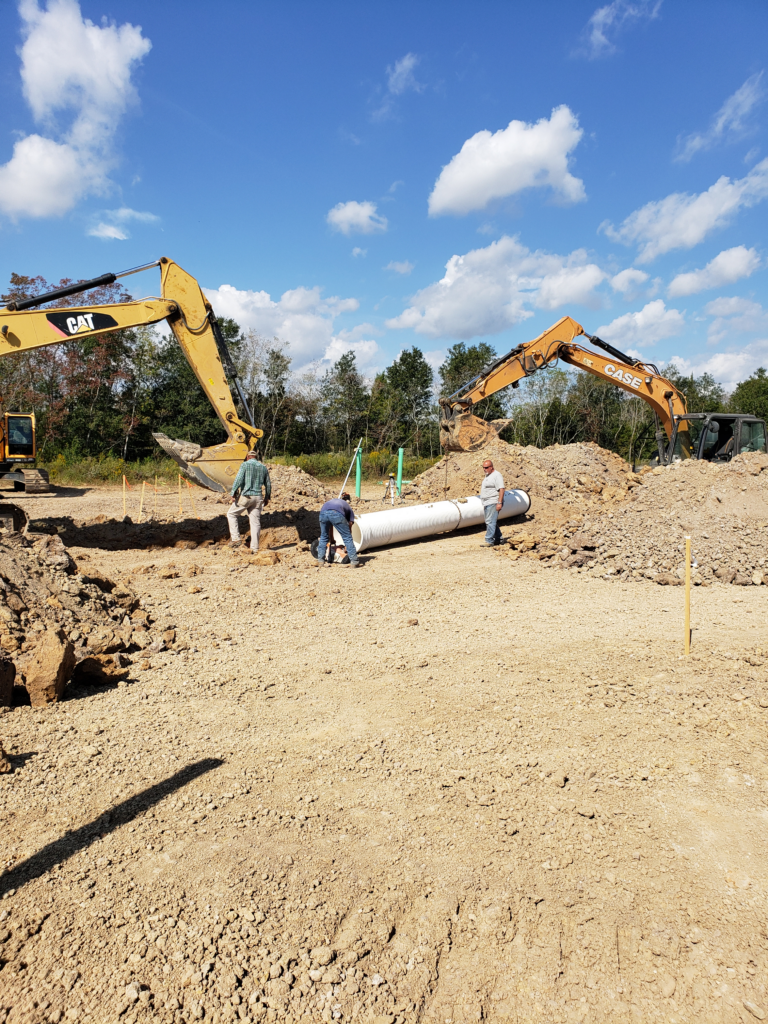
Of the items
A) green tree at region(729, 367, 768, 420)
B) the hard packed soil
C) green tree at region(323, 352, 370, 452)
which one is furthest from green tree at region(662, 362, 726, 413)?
the hard packed soil

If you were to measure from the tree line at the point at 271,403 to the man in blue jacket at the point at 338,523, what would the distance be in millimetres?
17723

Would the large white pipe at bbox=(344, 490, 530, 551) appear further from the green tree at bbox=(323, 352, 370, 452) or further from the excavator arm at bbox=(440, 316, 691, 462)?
the green tree at bbox=(323, 352, 370, 452)

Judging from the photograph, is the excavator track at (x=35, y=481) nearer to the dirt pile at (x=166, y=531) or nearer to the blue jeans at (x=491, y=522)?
the dirt pile at (x=166, y=531)

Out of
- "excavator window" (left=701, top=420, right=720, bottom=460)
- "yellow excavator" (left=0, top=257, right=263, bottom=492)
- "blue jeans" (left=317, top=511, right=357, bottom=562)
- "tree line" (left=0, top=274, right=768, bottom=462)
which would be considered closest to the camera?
"yellow excavator" (left=0, top=257, right=263, bottom=492)

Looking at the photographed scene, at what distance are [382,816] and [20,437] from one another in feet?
58.2

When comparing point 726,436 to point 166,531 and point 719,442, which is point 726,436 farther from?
point 166,531

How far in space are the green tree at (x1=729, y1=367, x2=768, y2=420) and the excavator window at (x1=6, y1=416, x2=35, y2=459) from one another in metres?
51.6

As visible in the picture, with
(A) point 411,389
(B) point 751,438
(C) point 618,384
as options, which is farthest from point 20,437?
(A) point 411,389

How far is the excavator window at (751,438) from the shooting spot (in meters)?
15.6

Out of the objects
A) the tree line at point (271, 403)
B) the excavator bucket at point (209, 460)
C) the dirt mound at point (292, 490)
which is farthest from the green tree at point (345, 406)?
the excavator bucket at point (209, 460)

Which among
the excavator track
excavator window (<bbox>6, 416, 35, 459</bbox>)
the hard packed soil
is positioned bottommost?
the hard packed soil

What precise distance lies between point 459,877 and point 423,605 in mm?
5145

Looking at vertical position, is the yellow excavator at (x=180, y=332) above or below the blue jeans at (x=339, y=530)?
above

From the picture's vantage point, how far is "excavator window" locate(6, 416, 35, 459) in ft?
57.5
